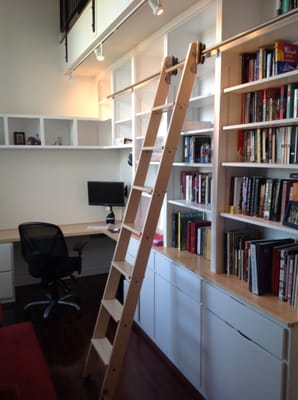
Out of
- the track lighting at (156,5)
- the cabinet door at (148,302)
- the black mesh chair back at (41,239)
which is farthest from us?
the black mesh chair back at (41,239)

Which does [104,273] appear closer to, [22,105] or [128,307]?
[22,105]

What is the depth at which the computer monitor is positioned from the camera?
13.9 feet

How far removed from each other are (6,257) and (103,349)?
1.79m

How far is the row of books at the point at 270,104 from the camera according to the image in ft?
6.23

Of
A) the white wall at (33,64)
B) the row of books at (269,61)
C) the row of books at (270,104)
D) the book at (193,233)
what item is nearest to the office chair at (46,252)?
the book at (193,233)

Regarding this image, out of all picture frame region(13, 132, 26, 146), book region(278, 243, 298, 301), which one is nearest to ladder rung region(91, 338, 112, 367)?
book region(278, 243, 298, 301)

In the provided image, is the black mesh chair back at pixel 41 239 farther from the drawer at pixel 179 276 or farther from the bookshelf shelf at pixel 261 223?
the bookshelf shelf at pixel 261 223

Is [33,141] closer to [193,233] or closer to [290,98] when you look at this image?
[193,233]

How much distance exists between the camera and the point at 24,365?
6.45 feet

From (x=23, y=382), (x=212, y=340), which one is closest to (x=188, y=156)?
(x=212, y=340)

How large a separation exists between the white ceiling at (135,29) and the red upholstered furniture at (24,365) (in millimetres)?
2261

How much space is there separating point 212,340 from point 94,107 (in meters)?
3.29

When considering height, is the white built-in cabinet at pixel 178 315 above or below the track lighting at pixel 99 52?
below

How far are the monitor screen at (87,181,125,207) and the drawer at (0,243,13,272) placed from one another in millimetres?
1112
